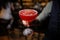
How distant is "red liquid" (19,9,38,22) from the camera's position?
709mm

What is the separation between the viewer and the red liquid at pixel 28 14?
709 mm

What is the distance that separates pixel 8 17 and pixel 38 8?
0.17m

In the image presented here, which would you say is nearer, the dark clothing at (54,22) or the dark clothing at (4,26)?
the dark clothing at (54,22)

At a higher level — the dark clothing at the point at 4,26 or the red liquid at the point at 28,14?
the red liquid at the point at 28,14

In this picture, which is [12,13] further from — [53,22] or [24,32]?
[53,22]

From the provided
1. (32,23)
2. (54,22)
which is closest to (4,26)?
(32,23)

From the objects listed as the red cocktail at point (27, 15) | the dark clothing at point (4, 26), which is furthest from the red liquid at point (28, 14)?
the dark clothing at point (4, 26)

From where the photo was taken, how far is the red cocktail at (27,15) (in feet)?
2.33

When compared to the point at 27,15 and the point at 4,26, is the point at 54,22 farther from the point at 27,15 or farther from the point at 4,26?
the point at 4,26

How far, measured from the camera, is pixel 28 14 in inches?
28.2

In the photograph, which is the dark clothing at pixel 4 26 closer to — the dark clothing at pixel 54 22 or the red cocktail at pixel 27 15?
the red cocktail at pixel 27 15

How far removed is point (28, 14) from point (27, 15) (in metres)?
0.01

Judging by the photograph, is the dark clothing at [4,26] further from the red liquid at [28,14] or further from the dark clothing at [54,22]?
the dark clothing at [54,22]

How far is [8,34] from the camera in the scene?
0.92 meters
